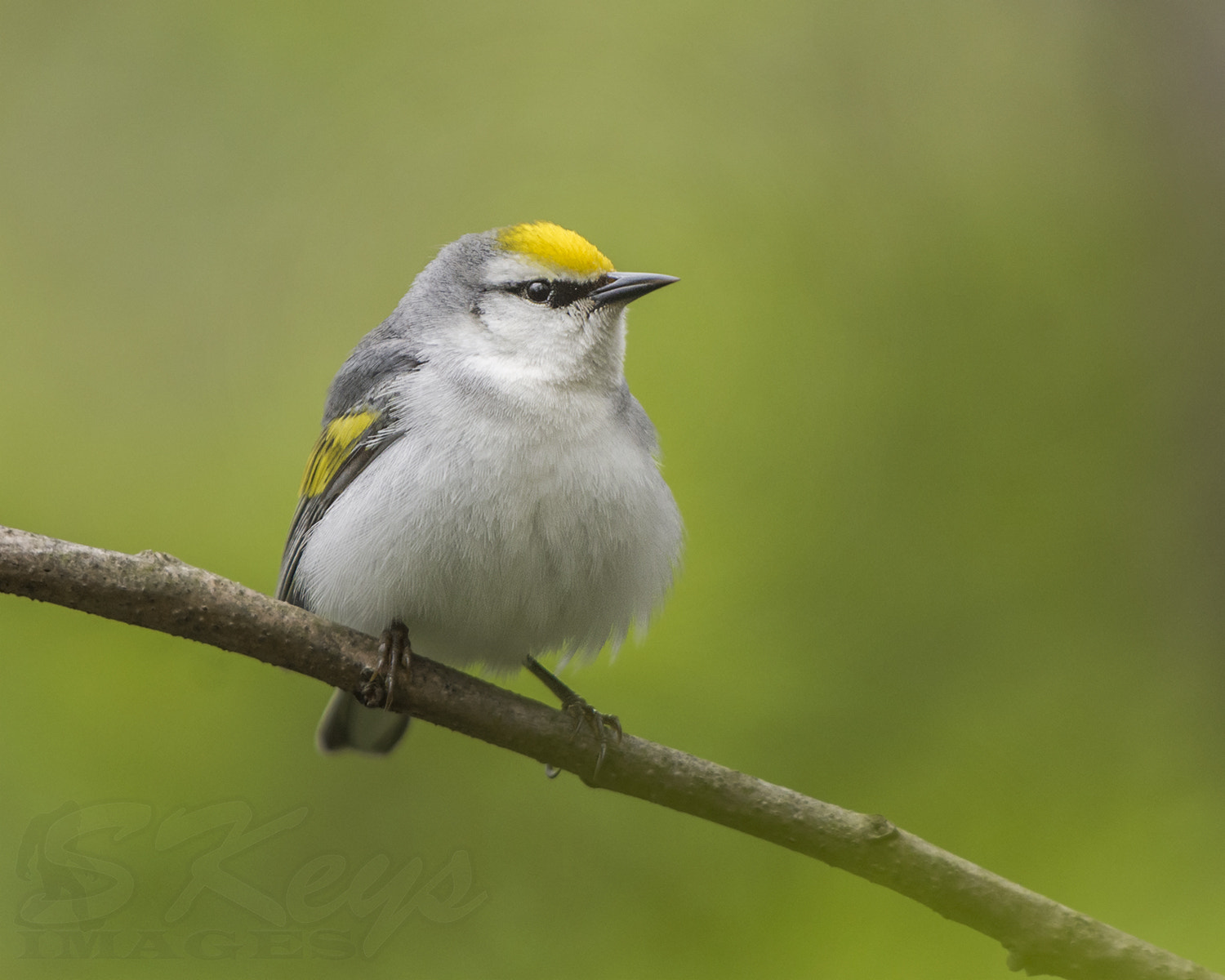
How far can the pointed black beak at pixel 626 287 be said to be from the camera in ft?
10.4

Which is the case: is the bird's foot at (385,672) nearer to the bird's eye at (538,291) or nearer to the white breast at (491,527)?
the white breast at (491,527)

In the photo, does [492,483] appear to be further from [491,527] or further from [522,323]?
[522,323]

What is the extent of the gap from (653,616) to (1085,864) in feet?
4.68

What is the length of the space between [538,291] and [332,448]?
74cm

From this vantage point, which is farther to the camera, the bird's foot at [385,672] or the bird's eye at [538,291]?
the bird's eye at [538,291]

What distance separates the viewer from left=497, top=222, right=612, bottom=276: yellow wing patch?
3.29 m

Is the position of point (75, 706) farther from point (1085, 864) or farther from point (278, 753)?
point (1085, 864)

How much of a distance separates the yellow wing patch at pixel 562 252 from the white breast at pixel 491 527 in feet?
1.36

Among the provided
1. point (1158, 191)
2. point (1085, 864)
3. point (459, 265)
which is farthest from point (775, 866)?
point (1158, 191)

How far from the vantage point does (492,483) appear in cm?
292

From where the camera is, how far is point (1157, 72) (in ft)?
16.0

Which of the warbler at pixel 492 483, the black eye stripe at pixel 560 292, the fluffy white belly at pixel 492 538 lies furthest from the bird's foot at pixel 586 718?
the black eye stripe at pixel 560 292

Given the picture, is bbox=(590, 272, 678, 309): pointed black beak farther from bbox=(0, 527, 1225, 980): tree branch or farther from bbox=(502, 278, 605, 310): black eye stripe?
bbox=(0, 527, 1225, 980): tree branch

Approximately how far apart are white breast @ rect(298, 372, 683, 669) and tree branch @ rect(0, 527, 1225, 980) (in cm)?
34
